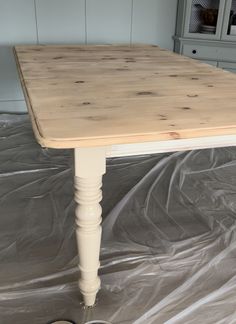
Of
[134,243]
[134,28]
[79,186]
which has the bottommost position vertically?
[134,243]

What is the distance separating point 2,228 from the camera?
1.58 metres

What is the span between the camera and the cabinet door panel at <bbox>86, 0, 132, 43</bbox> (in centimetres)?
299

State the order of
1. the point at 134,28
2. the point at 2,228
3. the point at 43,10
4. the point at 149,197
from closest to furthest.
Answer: the point at 2,228
the point at 149,197
the point at 43,10
the point at 134,28

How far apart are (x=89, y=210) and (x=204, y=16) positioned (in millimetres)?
2484

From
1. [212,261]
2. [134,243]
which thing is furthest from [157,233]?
[212,261]

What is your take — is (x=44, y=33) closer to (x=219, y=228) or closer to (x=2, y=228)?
(x=2, y=228)

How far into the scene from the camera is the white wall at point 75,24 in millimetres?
2885

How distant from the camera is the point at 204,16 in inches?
116

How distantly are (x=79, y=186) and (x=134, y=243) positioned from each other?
24.6 inches

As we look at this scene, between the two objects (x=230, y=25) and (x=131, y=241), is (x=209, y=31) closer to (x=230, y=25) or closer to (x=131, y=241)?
(x=230, y=25)

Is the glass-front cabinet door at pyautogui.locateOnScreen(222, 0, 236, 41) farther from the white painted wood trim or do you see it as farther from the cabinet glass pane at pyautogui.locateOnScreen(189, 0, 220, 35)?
the white painted wood trim

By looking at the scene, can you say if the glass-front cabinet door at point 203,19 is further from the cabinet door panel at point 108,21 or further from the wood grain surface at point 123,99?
the wood grain surface at point 123,99

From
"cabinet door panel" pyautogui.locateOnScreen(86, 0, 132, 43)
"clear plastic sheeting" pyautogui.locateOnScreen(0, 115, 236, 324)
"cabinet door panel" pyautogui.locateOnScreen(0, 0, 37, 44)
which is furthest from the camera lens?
"cabinet door panel" pyautogui.locateOnScreen(86, 0, 132, 43)

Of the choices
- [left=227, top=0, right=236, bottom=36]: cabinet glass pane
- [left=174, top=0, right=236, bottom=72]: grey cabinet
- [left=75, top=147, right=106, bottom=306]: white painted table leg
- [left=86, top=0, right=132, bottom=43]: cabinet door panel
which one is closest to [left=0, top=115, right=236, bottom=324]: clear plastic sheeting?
[left=75, top=147, right=106, bottom=306]: white painted table leg
